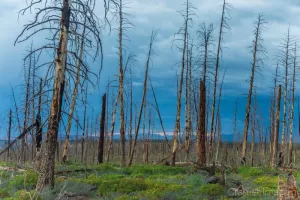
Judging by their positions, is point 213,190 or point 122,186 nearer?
point 213,190

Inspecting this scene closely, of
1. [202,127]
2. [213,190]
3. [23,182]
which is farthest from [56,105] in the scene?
[202,127]

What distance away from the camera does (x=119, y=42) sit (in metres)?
24.0

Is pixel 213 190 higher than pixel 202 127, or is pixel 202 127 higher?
pixel 202 127

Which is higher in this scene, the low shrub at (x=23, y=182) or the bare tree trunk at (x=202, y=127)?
the bare tree trunk at (x=202, y=127)

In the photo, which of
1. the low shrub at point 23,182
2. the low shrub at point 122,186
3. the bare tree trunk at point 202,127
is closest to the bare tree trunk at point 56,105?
the low shrub at point 122,186

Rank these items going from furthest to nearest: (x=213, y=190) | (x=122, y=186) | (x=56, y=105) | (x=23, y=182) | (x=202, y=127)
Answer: (x=202, y=127) < (x=23, y=182) < (x=122, y=186) < (x=213, y=190) < (x=56, y=105)

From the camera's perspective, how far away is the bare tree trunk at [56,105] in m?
11.0

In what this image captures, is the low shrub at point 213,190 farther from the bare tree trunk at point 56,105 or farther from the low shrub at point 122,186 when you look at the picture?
the bare tree trunk at point 56,105

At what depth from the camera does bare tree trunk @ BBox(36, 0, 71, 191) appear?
36.1 ft

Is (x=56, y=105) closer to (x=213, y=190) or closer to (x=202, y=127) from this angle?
(x=213, y=190)

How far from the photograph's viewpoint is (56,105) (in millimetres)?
11117

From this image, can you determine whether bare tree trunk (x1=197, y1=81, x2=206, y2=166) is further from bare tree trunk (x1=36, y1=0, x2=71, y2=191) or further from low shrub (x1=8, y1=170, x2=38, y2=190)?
bare tree trunk (x1=36, y1=0, x2=71, y2=191)

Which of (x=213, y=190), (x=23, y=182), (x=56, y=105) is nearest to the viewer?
(x=56, y=105)

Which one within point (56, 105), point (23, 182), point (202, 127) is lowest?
point (23, 182)
